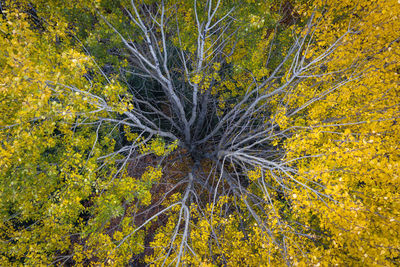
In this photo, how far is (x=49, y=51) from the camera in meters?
5.18

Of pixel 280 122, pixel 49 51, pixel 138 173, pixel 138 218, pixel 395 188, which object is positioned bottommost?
pixel 395 188

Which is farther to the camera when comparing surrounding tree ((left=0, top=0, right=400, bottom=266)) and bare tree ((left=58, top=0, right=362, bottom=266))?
bare tree ((left=58, top=0, right=362, bottom=266))

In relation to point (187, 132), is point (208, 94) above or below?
above

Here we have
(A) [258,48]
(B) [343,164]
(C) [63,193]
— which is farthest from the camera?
(A) [258,48]

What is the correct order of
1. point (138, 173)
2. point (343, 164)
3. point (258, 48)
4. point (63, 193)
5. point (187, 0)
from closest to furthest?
point (63, 193)
point (343, 164)
point (187, 0)
point (258, 48)
point (138, 173)

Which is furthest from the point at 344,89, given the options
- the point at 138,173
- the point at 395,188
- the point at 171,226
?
the point at 138,173

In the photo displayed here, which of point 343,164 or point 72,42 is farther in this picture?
point 72,42

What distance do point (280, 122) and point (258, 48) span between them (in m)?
3.22

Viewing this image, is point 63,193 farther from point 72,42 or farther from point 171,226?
point 72,42

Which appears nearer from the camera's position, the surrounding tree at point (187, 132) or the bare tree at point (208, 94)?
the surrounding tree at point (187, 132)

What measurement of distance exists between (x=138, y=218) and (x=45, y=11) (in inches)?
321

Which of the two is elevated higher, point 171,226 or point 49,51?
point 49,51

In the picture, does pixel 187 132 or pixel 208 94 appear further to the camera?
pixel 187 132

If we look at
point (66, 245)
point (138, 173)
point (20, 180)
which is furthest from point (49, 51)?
point (66, 245)
